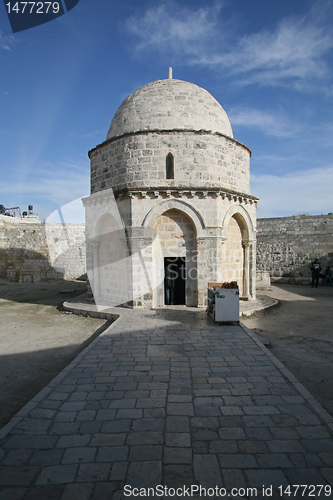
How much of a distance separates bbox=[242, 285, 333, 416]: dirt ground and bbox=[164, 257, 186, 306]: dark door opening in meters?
2.77

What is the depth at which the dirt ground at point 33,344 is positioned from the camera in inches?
210

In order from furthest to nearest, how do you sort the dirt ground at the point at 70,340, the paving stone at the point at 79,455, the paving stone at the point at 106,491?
the dirt ground at the point at 70,340 → the paving stone at the point at 79,455 → the paving stone at the point at 106,491

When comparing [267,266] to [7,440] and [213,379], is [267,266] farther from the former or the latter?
[7,440]

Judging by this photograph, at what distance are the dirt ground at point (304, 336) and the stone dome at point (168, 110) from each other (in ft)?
23.0

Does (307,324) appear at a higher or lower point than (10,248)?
lower

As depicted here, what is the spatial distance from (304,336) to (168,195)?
6.07 meters

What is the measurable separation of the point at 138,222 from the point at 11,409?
672 centimetres

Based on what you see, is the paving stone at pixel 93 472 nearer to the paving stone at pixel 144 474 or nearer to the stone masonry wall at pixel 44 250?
the paving stone at pixel 144 474

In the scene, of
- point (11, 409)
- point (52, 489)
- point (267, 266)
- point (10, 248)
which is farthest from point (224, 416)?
point (10, 248)

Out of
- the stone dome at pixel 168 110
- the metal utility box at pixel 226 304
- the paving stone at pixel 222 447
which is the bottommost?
the paving stone at pixel 222 447

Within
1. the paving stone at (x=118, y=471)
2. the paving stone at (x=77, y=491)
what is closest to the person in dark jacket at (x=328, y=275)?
the paving stone at (x=118, y=471)

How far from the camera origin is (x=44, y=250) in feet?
77.3

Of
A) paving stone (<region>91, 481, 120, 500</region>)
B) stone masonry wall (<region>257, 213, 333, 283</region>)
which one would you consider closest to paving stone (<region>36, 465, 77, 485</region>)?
paving stone (<region>91, 481, 120, 500</region>)

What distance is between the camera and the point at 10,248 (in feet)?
77.6
